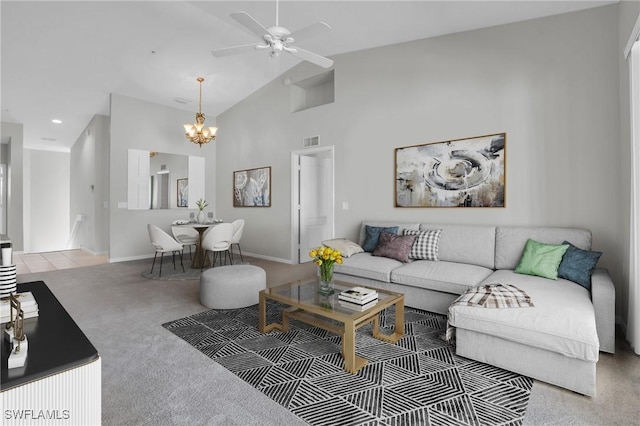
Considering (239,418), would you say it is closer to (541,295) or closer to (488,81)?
(541,295)

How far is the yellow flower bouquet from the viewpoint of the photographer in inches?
111

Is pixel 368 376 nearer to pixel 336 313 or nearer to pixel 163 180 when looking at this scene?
pixel 336 313

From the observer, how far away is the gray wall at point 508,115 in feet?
10.7

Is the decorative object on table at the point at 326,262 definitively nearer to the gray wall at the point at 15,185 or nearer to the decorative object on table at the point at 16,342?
the decorative object on table at the point at 16,342

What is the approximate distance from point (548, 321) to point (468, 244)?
1.69m

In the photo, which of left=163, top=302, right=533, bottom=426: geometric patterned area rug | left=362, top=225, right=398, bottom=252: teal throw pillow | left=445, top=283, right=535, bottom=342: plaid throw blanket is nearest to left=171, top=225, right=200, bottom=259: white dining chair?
left=163, top=302, right=533, bottom=426: geometric patterned area rug

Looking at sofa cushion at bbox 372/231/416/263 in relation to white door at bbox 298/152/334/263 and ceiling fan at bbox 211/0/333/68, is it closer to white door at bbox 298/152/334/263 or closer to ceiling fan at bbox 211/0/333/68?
white door at bbox 298/152/334/263

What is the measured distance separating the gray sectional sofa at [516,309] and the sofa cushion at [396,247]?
0.41 ft

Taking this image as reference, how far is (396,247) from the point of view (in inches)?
157

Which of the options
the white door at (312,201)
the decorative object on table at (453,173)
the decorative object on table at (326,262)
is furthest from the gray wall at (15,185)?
the decorative object on table at (453,173)

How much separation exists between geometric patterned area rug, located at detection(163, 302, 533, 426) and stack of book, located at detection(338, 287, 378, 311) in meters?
0.37

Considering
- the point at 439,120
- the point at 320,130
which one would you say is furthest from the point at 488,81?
the point at 320,130

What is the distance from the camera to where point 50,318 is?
137 cm

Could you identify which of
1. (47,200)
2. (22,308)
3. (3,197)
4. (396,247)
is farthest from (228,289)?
(47,200)
